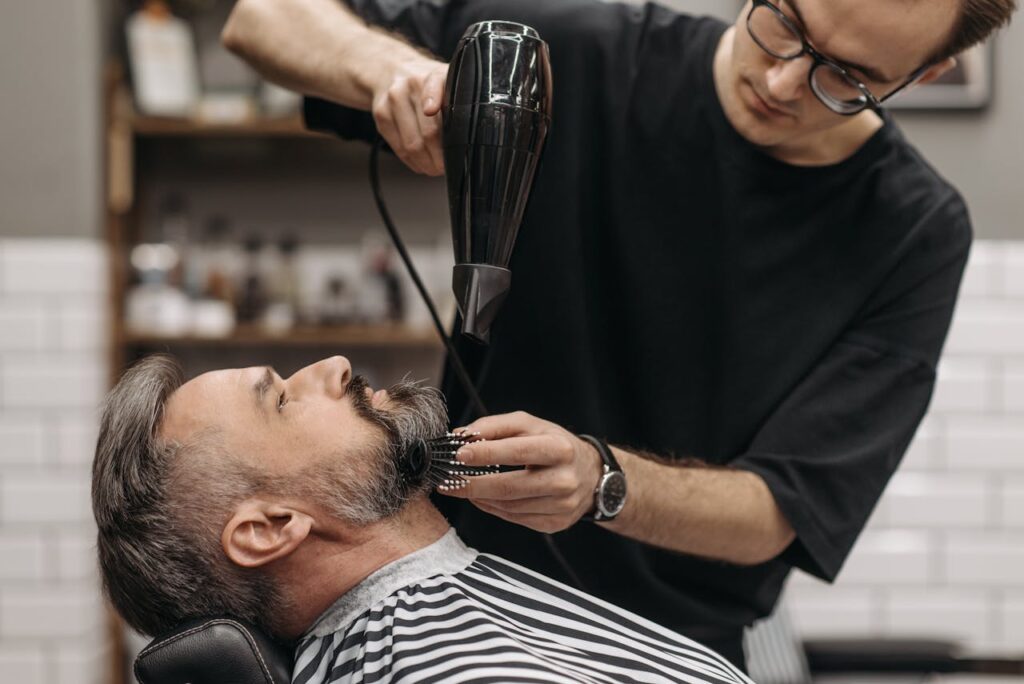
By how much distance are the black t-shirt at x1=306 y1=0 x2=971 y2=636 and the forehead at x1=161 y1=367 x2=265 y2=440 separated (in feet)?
1.04

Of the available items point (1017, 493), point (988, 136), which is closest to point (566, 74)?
point (988, 136)

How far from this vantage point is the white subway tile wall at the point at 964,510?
2.94m

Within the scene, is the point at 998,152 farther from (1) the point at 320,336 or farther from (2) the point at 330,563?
(2) the point at 330,563

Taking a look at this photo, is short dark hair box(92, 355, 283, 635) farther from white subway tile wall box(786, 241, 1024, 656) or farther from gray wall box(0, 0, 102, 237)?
white subway tile wall box(786, 241, 1024, 656)

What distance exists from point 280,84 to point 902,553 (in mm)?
2262

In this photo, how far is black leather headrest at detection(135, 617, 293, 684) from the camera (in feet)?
3.59

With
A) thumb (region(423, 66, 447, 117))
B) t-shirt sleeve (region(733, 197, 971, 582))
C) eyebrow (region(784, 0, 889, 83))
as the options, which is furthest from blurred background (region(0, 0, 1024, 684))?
thumb (region(423, 66, 447, 117))

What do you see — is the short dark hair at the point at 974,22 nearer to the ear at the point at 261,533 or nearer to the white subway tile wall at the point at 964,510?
the ear at the point at 261,533

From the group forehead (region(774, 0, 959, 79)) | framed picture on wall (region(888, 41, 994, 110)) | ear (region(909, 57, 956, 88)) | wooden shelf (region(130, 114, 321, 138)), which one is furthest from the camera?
wooden shelf (region(130, 114, 321, 138))

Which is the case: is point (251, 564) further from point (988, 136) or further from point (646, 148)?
point (988, 136)

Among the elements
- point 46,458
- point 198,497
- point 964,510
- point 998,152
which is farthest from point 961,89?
point 46,458

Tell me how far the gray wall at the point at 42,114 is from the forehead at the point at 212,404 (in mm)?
1867

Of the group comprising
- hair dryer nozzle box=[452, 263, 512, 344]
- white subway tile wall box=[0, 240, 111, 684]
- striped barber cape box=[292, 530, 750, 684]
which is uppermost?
hair dryer nozzle box=[452, 263, 512, 344]

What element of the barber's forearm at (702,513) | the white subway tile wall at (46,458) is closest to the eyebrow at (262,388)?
the barber's forearm at (702,513)
